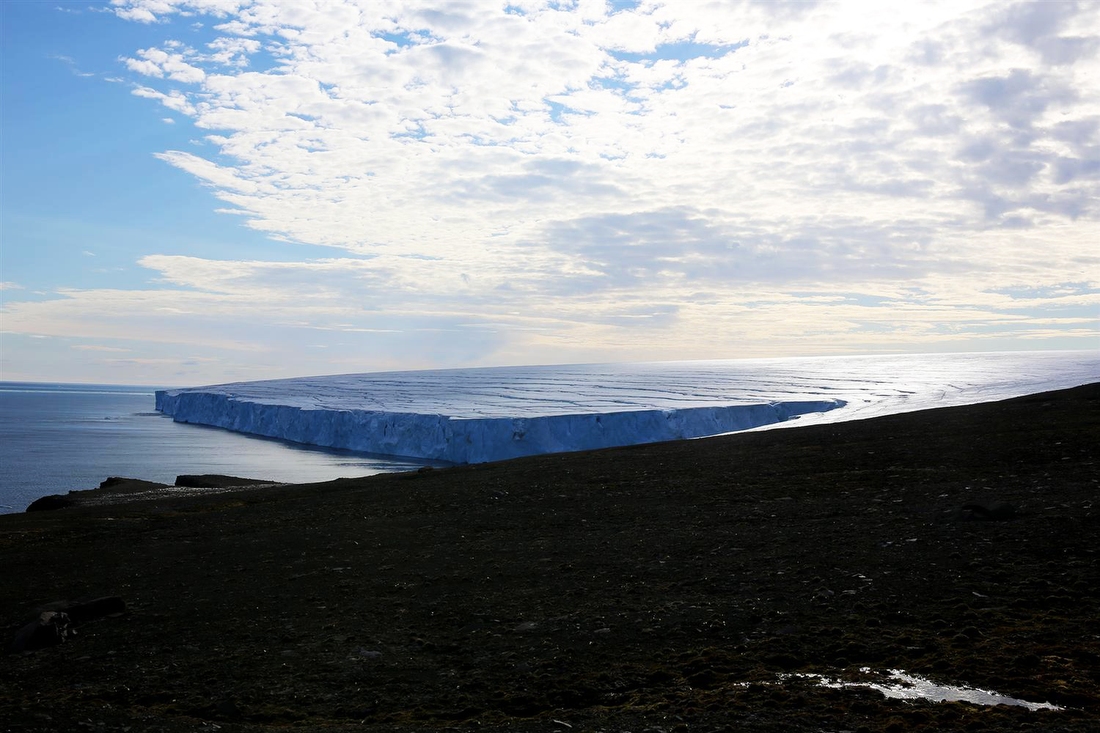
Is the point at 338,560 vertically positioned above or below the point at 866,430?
below

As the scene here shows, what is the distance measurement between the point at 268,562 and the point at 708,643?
522cm

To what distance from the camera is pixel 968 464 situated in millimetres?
10016

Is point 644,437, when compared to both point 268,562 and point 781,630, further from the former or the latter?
point 781,630

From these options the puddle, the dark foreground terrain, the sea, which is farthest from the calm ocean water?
the puddle

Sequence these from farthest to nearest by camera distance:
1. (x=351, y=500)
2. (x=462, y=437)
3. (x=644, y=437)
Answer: (x=462, y=437) → (x=644, y=437) → (x=351, y=500)

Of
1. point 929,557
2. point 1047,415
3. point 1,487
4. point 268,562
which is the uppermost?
point 1047,415

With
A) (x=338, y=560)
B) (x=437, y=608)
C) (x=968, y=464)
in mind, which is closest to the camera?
(x=437, y=608)

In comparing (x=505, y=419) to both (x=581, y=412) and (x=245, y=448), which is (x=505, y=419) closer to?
(x=581, y=412)

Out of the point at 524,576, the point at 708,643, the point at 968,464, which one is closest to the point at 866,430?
the point at 968,464

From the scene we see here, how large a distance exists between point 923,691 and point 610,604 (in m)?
2.41

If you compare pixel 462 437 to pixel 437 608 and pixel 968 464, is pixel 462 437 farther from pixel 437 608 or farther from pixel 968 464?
pixel 437 608

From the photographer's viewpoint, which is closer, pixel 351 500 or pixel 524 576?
pixel 524 576

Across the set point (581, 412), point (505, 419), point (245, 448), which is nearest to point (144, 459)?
point (245, 448)

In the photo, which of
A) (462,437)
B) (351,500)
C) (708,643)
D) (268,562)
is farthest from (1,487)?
(708,643)
